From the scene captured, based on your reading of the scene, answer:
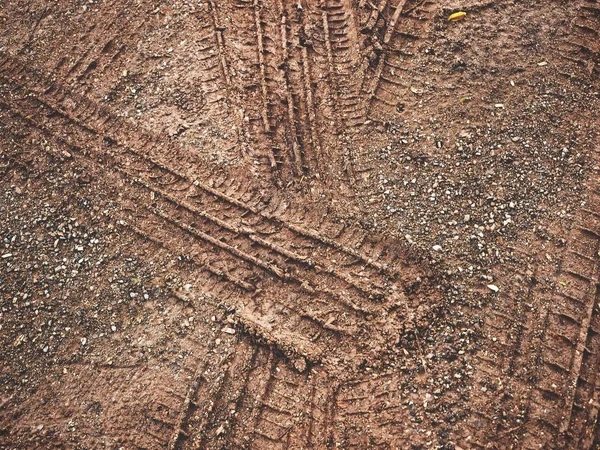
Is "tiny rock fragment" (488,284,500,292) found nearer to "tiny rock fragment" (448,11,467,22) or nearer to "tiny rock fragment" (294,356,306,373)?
"tiny rock fragment" (294,356,306,373)

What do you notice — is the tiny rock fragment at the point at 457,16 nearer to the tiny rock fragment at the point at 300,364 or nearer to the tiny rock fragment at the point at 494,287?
the tiny rock fragment at the point at 494,287

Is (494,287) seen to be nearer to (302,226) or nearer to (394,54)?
(302,226)

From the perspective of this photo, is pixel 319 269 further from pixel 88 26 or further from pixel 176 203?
pixel 88 26

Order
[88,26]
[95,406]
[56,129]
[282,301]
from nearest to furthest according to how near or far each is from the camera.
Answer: [95,406]
[282,301]
[56,129]
[88,26]

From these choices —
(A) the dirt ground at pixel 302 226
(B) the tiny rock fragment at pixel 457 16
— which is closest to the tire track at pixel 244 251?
(A) the dirt ground at pixel 302 226

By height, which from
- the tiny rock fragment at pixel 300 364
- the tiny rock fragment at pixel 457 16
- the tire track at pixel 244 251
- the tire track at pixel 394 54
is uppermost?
the tiny rock fragment at pixel 457 16

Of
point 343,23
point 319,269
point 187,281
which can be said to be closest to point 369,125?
point 343,23
